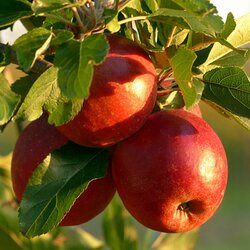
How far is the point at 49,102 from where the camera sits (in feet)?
3.07

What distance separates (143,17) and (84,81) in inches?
7.5

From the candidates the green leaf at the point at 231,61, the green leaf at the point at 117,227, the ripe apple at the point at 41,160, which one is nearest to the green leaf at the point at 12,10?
the ripe apple at the point at 41,160

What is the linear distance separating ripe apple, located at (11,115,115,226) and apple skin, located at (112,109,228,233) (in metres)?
0.04

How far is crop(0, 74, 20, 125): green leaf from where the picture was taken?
94 cm

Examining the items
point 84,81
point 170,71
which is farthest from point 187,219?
point 84,81

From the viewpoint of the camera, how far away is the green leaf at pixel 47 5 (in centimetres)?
84

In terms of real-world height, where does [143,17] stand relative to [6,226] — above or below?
above

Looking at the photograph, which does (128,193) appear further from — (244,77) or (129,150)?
(244,77)

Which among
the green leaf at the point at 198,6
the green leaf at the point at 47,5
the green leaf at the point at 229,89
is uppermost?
the green leaf at the point at 47,5

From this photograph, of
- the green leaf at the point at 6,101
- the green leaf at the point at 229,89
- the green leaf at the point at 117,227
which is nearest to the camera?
the green leaf at the point at 6,101

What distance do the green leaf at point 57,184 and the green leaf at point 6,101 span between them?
0.13m

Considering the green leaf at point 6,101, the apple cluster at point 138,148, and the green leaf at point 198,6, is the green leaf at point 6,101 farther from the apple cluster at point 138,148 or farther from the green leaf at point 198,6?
the green leaf at point 198,6

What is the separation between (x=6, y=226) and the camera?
1512 millimetres

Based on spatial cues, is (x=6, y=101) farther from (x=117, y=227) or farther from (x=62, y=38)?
(x=117, y=227)
